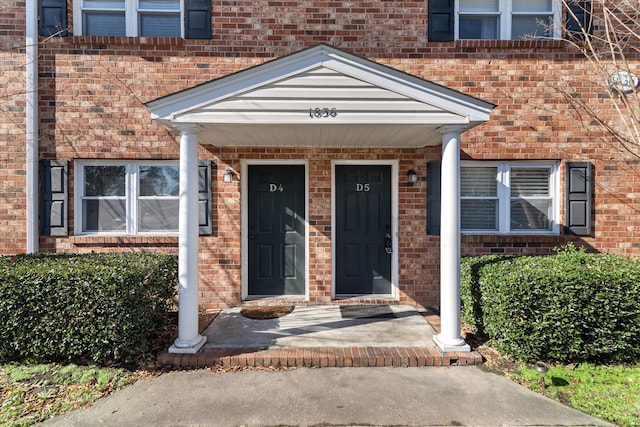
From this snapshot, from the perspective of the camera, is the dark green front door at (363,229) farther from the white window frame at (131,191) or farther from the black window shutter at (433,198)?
the white window frame at (131,191)

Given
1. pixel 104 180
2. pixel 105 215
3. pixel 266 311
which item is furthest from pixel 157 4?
pixel 266 311

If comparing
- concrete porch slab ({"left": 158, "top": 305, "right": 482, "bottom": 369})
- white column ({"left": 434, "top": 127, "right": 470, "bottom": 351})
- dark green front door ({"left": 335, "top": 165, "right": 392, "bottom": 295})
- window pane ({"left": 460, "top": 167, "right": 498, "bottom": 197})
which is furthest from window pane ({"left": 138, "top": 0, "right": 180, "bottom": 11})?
window pane ({"left": 460, "top": 167, "right": 498, "bottom": 197})

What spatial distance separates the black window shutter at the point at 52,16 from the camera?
17.4 ft

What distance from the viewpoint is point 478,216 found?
566 cm

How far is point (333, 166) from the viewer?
221 inches

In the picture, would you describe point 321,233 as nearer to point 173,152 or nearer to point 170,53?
point 173,152

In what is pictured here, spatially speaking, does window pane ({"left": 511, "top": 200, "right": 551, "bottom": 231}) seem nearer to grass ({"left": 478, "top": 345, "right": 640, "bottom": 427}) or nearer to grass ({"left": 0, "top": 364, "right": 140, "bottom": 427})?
grass ({"left": 478, "top": 345, "right": 640, "bottom": 427})

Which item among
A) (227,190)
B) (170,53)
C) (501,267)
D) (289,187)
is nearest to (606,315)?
(501,267)

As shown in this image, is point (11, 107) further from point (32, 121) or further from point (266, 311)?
point (266, 311)

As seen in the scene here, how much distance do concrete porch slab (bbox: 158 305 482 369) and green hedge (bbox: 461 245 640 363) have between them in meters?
0.58

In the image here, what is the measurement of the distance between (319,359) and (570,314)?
271cm

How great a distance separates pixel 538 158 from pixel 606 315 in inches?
105

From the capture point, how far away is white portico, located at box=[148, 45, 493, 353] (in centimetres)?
381

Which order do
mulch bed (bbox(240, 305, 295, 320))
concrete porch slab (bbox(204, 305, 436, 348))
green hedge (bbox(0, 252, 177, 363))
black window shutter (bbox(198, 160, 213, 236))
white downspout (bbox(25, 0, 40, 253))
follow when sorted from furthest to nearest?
black window shutter (bbox(198, 160, 213, 236))
white downspout (bbox(25, 0, 40, 253))
mulch bed (bbox(240, 305, 295, 320))
concrete porch slab (bbox(204, 305, 436, 348))
green hedge (bbox(0, 252, 177, 363))
